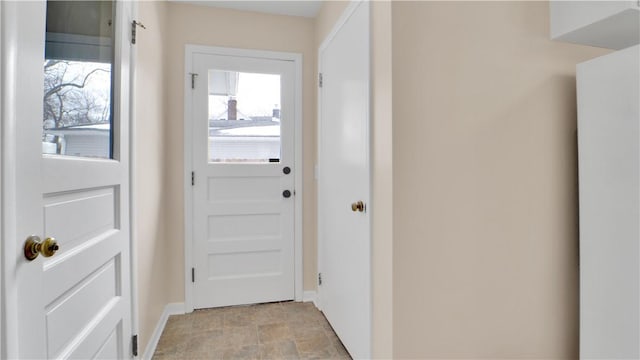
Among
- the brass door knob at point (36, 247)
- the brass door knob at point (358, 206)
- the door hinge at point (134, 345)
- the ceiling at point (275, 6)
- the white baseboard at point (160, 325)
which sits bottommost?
the white baseboard at point (160, 325)

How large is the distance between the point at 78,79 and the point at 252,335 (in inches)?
70.2

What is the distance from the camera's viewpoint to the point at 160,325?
2.27 metres

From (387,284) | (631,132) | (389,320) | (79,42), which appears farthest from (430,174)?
(79,42)

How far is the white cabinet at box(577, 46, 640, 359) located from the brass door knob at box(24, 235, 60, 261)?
6.50ft

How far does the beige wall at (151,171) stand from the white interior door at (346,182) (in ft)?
3.66

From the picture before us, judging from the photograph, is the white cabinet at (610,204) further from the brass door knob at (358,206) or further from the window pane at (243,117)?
the window pane at (243,117)

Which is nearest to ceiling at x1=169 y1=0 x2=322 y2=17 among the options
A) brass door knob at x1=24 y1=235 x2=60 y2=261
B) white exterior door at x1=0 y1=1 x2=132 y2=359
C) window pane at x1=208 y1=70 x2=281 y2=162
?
window pane at x1=208 y1=70 x2=281 y2=162

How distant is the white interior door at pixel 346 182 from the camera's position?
1723 millimetres

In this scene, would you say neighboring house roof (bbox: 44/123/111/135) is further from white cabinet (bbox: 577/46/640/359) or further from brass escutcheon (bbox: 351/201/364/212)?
white cabinet (bbox: 577/46/640/359)

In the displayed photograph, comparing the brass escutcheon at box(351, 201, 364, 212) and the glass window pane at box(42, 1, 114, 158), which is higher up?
the glass window pane at box(42, 1, 114, 158)

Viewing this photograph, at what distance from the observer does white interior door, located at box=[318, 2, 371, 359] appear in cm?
172

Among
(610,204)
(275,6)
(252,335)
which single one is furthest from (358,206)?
(275,6)

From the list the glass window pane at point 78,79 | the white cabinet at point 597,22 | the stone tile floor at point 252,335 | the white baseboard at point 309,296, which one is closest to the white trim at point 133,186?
the glass window pane at point 78,79

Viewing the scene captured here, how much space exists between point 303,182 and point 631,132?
2.00 meters
